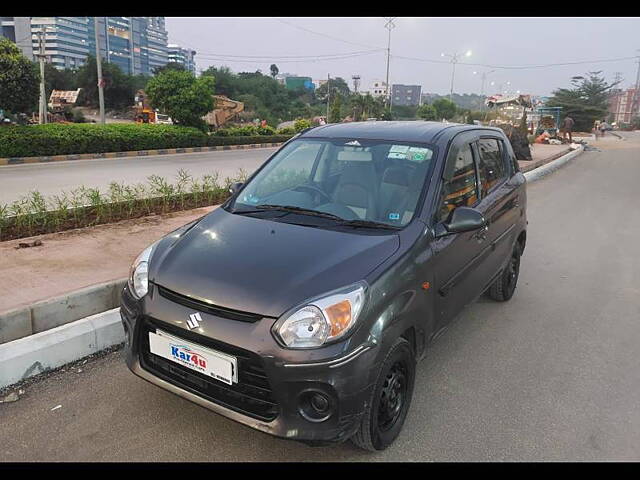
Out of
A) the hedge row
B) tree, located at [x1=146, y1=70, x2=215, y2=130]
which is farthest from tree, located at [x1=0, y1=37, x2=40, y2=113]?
tree, located at [x1=146, y1=70, x2=215, y2=130]

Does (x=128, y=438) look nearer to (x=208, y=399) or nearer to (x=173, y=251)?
(x=208, y=399)

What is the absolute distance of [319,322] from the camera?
7.50 ft

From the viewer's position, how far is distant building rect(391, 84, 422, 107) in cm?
11133

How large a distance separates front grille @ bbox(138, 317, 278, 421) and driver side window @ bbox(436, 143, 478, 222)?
4.93ft

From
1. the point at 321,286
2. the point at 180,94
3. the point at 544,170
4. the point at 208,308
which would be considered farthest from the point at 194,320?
the point at 180,94

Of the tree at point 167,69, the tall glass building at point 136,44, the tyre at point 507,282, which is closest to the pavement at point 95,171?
the tyre at point 507,282

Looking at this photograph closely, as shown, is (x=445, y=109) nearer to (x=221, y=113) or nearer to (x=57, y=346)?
(x=221, y=113)

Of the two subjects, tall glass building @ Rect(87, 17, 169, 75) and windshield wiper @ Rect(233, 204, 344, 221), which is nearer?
windshield wiper @ Rect(233, 204, 344, 221)

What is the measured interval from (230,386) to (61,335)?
1.74m

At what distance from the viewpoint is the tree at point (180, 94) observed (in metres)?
22.7

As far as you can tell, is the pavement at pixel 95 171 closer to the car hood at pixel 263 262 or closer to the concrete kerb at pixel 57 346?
the concrete kerb at pixel 57 346

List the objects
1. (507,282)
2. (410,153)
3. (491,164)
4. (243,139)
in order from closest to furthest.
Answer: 1. (410,153)
2. (491,164)
3. (507,282)
4. (243,139)

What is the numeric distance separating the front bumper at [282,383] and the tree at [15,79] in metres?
16.8

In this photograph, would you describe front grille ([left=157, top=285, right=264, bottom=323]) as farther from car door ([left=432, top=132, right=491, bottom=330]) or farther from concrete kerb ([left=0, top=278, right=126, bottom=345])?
concrete kerb ([left=0, top=278, right=126, bottom=345])
